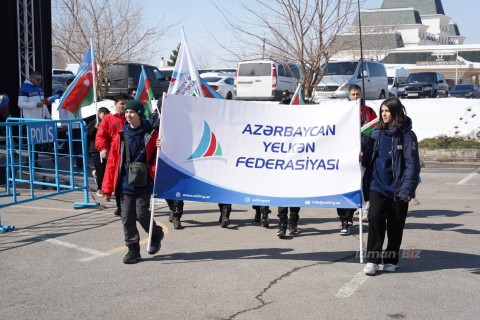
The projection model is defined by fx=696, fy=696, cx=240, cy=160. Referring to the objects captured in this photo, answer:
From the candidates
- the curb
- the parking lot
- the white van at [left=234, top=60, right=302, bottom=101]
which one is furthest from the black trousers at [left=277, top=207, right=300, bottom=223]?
the white van at [left=234, top=60, right=302, bottom=101]

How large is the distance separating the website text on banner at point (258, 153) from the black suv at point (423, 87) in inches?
1027

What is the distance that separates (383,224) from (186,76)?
4.14 m

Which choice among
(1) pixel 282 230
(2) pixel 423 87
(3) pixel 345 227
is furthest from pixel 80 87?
(2) pixel 423 87

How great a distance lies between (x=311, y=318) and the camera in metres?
5.65

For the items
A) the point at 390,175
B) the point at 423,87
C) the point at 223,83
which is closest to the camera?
the point at 390,175

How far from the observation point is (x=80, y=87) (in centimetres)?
1135

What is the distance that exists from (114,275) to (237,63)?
21353 mm

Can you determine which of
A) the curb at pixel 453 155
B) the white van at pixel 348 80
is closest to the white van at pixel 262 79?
the white van at pixel 348 80

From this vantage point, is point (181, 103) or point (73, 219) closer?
point (181, 103)

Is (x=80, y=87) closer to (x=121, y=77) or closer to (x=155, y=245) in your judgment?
(x=155, y=245)

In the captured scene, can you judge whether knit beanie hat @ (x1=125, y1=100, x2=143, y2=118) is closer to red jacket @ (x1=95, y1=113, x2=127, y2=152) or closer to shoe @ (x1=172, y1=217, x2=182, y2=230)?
red jacket @ (x1=95, y1=113, x2=127, y2=152)

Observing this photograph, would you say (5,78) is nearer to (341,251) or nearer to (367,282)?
(341,251)

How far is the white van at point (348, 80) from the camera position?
26469 millimetres

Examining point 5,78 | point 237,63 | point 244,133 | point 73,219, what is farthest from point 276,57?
point 244,133
